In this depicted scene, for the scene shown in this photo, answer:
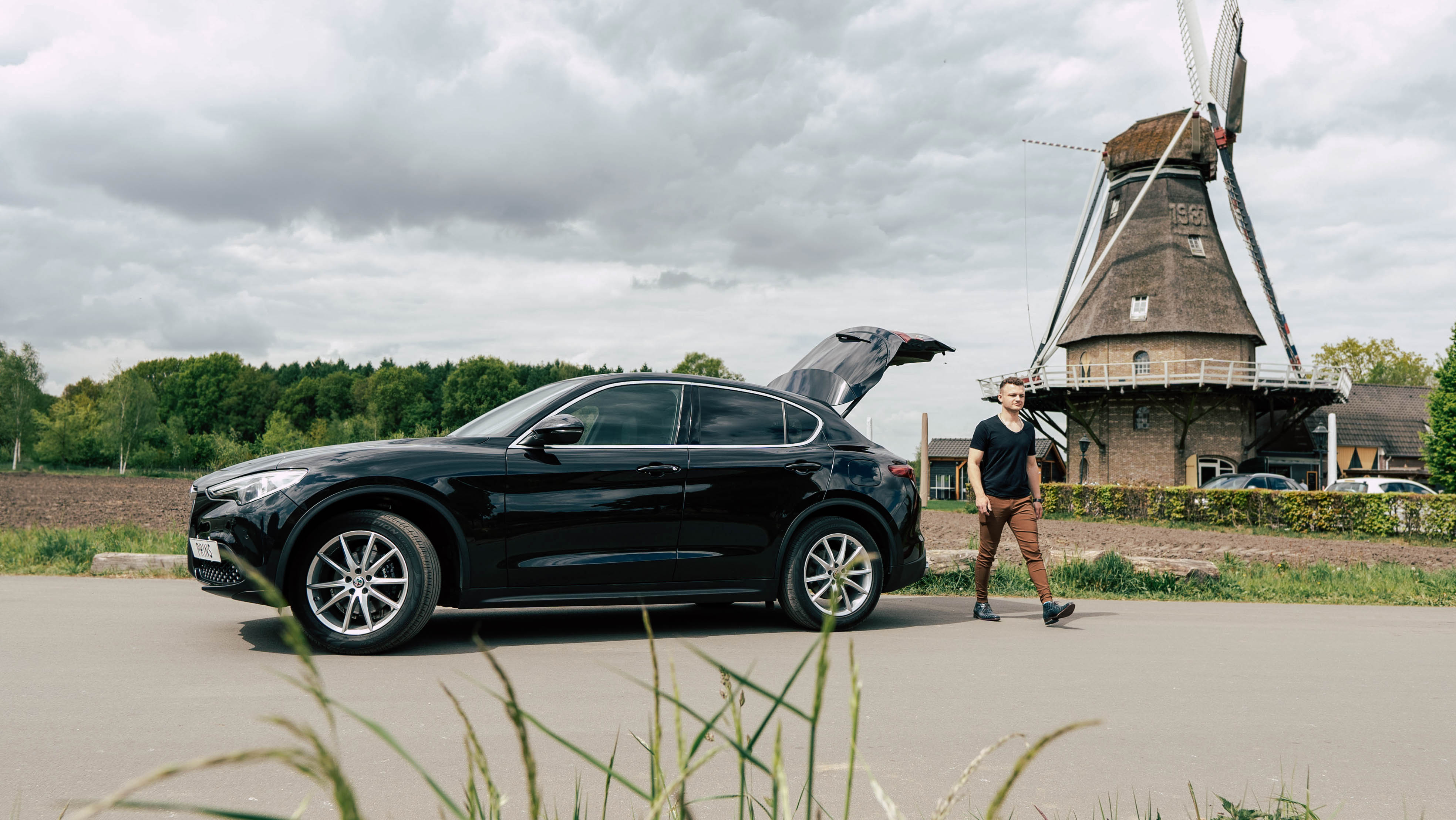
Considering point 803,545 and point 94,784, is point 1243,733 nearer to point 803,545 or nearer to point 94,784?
point 803,545

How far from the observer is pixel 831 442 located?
7.46 meters

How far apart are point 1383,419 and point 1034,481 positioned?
54.7 m

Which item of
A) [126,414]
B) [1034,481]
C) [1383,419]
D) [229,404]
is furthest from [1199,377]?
[229,404]

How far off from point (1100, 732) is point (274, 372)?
116 m

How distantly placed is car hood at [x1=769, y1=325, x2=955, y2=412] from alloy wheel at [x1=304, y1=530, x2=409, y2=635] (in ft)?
14.8

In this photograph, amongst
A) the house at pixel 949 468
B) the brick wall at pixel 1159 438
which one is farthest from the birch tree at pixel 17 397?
the brick wall at pixel 1159 438

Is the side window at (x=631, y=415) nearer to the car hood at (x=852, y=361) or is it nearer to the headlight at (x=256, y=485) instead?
the headlight at (x=256, y=485)

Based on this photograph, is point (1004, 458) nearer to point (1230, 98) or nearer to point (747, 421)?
point (747, 421)

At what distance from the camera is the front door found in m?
6.32

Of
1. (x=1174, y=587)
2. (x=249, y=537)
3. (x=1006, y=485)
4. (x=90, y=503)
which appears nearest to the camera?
(x=249, y=537)

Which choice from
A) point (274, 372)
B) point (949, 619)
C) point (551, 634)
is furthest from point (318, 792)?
point (274, 372)

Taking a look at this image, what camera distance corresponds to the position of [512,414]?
6926mm

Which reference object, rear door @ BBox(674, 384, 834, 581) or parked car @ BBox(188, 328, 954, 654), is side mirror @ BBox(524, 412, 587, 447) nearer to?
parked car @ BBox(188, 328, 954, 654)

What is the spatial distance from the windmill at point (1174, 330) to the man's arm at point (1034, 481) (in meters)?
31.3
